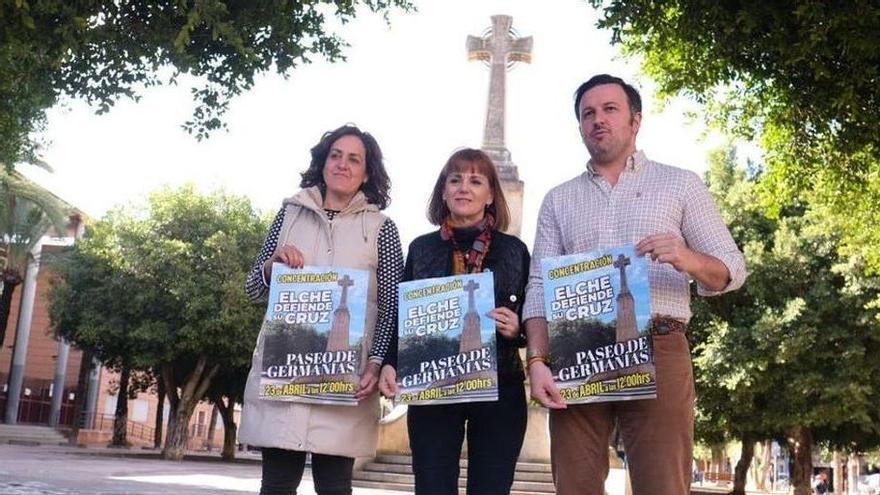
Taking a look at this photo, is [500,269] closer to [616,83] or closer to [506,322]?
[506,322]

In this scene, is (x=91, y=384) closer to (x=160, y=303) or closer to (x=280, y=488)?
(x=160, y=303)

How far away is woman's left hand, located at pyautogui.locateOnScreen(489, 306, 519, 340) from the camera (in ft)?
11.7

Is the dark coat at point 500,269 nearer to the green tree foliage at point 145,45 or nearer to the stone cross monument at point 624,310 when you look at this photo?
the stone cross monument at point 624,310

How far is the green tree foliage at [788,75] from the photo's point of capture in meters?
7.52

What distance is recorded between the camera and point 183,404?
1233 inches

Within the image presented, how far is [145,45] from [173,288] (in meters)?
22.0

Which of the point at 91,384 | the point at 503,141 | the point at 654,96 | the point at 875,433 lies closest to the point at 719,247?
the point at 654,96

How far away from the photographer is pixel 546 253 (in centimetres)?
363

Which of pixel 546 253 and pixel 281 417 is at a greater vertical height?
pixel 546 253

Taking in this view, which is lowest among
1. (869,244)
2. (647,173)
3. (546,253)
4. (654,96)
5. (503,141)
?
(546,253)

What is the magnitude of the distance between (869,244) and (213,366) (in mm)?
23991

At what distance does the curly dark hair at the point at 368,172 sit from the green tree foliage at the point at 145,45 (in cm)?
318

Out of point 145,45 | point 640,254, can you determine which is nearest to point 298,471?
point 640,254

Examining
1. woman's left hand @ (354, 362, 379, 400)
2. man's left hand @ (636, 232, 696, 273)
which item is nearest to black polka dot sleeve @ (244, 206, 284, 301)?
woman's left hand @ (354, 362, 379, 400)
